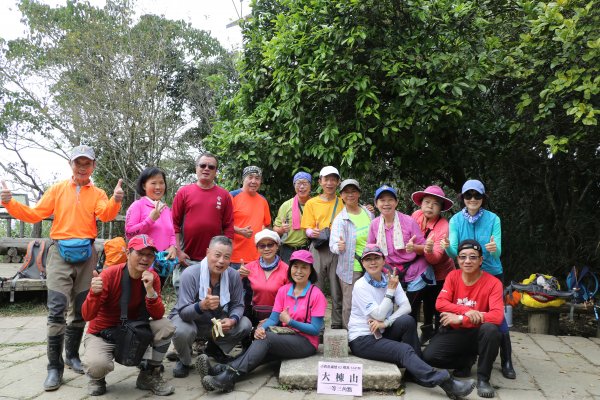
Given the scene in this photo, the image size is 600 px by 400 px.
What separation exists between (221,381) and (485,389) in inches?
84.5

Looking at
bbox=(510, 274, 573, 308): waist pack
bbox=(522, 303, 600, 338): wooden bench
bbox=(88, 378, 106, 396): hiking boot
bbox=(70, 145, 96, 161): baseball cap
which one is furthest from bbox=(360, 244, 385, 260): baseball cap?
bbox=(522, 303, 600, 338): wooden bench

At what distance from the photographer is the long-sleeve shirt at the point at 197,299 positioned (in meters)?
4.14

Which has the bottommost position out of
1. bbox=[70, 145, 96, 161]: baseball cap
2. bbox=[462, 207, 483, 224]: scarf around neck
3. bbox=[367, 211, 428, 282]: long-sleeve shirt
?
bbox=[367, 211, 428, 282]: long-sleeve shirt

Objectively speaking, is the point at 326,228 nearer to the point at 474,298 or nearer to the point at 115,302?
the point at 474,298

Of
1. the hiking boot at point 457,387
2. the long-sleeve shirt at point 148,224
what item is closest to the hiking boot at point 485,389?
the hiking boot at point 457,387

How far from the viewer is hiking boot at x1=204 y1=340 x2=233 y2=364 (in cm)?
450

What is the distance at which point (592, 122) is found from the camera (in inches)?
188

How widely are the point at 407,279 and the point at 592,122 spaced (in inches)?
95.5

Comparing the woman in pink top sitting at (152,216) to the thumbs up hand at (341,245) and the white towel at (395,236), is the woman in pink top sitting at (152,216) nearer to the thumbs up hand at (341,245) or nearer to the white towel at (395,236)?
the thumbs up hand at (341,245)

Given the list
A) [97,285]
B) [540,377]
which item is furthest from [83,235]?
[540,377]

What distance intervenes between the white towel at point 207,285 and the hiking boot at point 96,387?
102cm

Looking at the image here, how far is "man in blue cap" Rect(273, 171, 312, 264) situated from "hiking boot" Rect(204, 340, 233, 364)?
123 cm

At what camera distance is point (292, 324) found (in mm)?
4266

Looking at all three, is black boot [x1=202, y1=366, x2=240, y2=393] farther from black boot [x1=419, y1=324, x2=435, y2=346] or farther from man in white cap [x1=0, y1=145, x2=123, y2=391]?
black boot [x1=419, y1=324, x2=435, y2=346]
